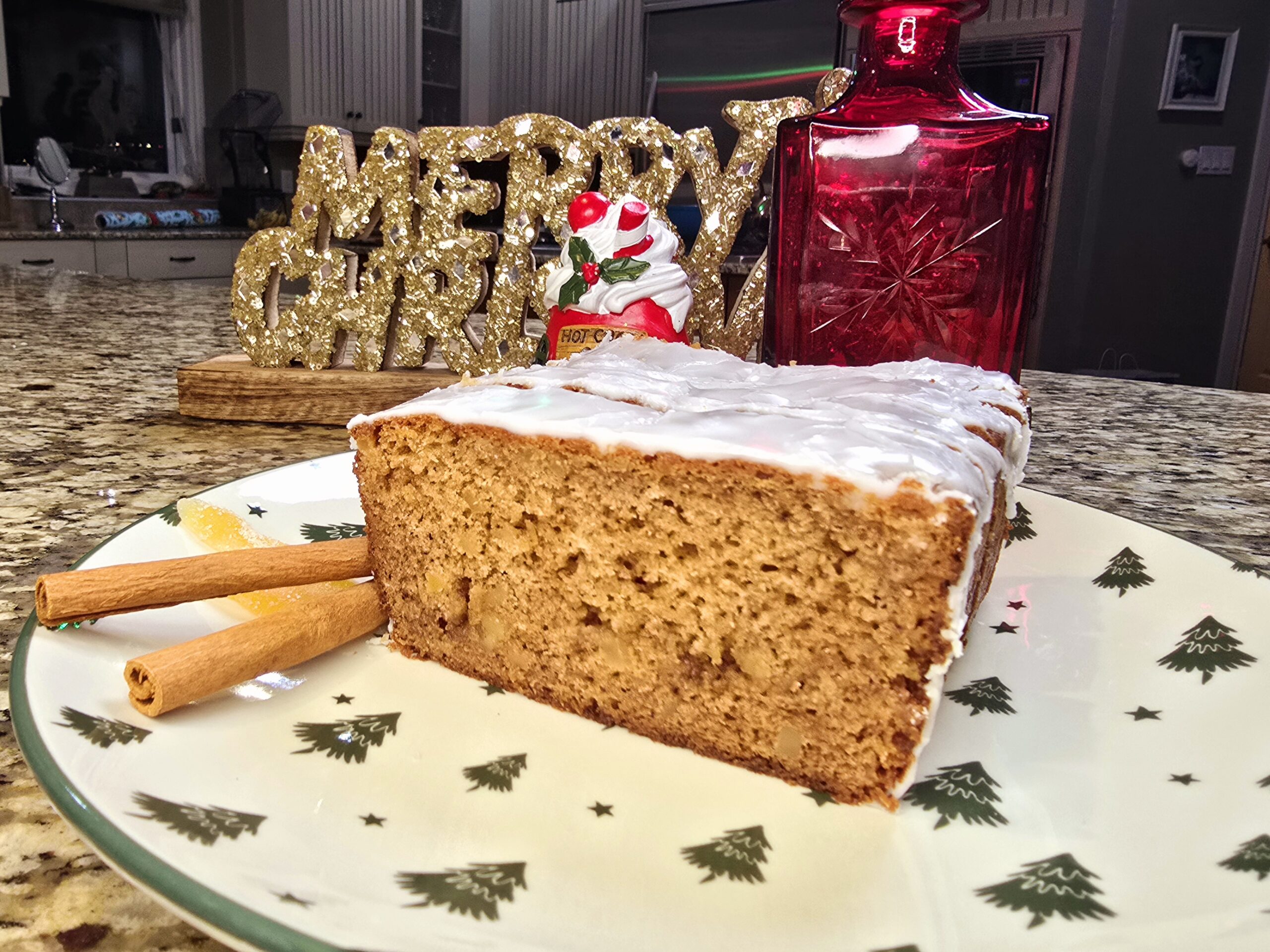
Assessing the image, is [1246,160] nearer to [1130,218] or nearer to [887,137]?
[1130,218]

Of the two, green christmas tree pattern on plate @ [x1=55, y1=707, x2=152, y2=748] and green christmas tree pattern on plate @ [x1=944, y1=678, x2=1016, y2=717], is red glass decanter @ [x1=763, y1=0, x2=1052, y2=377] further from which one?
green christmas tree pattern on plate @ [x1=55, y1=707, x2=152, y2=748]

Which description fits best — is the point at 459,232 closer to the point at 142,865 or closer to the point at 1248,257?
the point at 142,865

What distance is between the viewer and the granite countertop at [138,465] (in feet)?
1.64

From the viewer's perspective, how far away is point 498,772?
2.11 ft

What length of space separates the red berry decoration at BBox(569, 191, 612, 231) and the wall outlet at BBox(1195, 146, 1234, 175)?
15.8ft

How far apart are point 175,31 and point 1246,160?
6684mm

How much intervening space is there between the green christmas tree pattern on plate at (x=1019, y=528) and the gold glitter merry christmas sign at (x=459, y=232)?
56cm

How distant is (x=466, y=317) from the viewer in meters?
1.55

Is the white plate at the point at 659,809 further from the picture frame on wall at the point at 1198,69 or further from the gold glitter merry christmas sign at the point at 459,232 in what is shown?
the picture frame on wall at the point at 1198,69

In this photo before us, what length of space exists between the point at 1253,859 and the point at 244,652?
680 mm

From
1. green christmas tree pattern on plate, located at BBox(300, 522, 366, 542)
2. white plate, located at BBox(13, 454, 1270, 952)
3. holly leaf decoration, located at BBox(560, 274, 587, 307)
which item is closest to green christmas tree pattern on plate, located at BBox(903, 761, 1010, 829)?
white plate, located at BBox(13, 454, 1270, 952)

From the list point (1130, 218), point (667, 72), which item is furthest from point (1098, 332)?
point (667, 72)

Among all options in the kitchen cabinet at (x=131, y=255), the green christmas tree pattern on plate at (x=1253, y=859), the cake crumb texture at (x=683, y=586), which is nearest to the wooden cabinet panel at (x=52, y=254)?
the kitchen cabinet at (x=131, y=255)

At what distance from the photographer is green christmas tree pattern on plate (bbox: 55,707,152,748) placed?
58 cm
